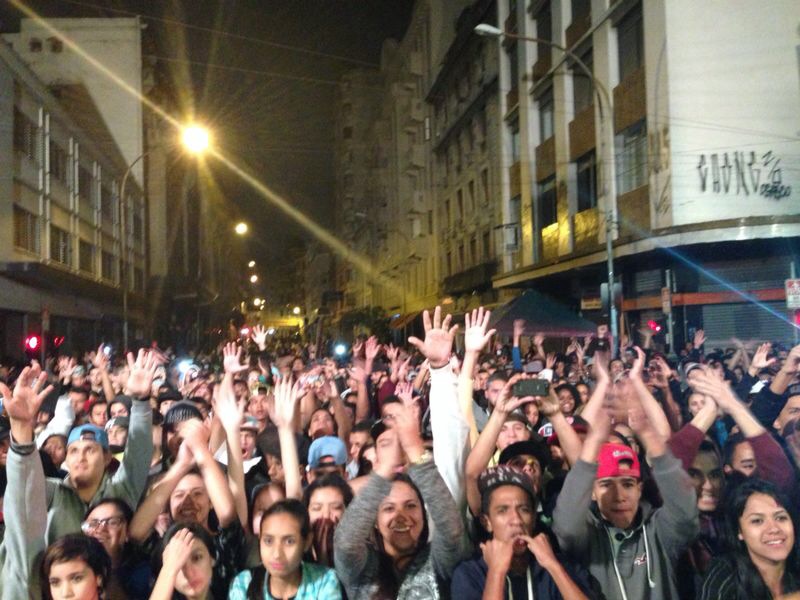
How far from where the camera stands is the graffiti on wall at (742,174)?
1952cm

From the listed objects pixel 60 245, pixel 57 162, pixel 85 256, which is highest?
pixel 57 162

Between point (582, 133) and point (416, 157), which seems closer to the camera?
point (582, 133)

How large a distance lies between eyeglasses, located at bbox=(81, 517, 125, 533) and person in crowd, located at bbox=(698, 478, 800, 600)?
276 centimetres

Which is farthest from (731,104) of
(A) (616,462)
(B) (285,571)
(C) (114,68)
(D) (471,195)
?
(C) (114,68)

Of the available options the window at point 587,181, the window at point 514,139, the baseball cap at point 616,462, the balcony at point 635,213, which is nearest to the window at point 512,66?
the window at point 514,139

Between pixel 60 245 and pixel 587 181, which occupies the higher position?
pixel 587 181

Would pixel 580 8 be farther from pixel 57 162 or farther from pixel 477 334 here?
pixel 477 334

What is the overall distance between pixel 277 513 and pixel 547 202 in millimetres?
26775

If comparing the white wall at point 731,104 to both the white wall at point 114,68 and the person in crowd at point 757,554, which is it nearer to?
the person in crowd at point 757,554

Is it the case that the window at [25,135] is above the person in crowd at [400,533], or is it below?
above

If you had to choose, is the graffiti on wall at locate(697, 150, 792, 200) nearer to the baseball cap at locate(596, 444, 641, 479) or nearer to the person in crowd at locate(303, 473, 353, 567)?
the baseball cap at locate(596, 444, 641, 479)

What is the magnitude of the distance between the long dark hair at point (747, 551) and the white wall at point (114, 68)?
50183mm

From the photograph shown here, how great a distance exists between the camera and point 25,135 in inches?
1085

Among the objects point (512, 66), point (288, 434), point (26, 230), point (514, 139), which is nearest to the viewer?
point (288, 434)
